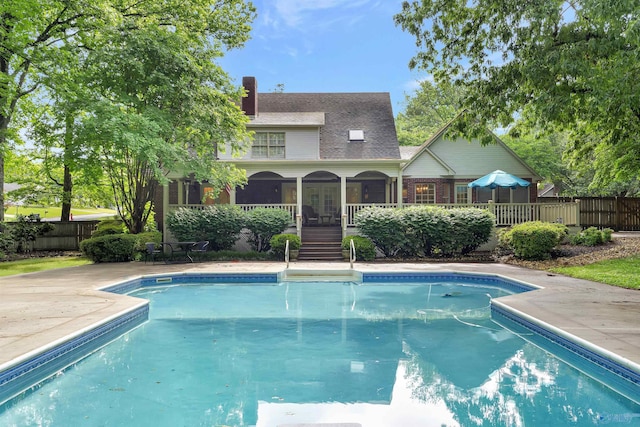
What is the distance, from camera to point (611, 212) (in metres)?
24.1

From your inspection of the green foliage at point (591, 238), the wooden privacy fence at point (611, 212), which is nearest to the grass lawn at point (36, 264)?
the green foliage at point (591, 238)

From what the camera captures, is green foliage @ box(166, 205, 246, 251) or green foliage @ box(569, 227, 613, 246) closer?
green foliage @ box(569, 227, 613, 246)

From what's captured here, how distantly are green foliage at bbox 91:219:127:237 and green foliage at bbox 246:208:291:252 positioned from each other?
582cm

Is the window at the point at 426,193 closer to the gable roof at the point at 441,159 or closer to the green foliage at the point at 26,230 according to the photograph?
the gable roof at the point at 441,159

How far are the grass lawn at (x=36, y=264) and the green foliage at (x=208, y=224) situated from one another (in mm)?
3351

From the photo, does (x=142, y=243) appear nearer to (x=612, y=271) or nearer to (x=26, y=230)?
(x=26, y=230)

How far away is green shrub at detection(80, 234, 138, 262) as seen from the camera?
15125 mm

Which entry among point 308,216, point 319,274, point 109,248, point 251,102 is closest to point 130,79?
point 109,248

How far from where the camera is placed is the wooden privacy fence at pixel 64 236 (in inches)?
781

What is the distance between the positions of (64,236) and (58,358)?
687 inches

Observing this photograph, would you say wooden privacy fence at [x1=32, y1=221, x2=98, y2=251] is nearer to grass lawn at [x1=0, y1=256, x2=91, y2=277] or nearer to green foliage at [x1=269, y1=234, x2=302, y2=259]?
grass lawn at [x1=0, y1=256, x2=91, y2=277]

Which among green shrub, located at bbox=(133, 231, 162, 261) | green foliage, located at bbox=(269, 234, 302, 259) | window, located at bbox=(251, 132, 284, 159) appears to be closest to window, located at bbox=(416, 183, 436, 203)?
window, located at bbox=(251, 132, 284, 159)

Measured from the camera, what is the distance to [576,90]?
9.22 m

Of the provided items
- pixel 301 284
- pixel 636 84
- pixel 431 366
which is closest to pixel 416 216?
pixel 301 284
